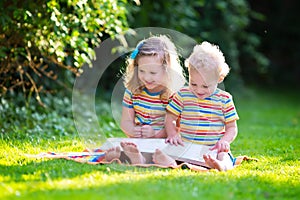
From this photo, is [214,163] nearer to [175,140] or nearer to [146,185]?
[175,140]

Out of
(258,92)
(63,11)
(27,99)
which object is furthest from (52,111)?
(258,92)

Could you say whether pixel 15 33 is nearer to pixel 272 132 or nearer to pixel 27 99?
pixel 27 99

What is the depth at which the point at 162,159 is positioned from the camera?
12.6 feet

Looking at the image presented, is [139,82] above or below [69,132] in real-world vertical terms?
above

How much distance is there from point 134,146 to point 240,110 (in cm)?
602

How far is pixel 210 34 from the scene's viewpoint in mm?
10461

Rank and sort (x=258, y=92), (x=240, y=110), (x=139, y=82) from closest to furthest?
(x=139, y=82) < (x=240, y=110) < (x=258, y=92)

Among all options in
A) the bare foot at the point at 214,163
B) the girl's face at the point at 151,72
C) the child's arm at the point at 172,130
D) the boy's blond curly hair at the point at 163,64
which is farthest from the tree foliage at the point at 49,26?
the bare foot at the point at 214,163

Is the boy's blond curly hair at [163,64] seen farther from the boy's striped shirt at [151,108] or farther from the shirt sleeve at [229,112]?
the shirt sleeve at [229,112]

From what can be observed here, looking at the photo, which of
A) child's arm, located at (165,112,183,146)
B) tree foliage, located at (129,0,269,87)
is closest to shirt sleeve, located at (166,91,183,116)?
child's arm, located at (165,112,183,146)

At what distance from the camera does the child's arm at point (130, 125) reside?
168 inches

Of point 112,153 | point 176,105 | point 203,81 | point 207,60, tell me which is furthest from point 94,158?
point 207,60

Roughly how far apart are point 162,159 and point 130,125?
1.85ft

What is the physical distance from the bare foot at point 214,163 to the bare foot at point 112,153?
0.59 meters
